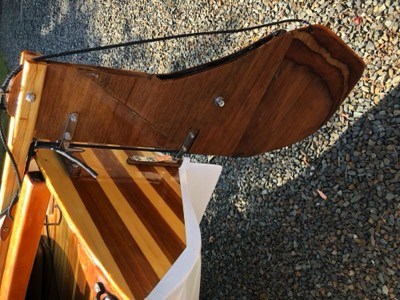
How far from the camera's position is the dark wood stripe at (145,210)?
1438 mm

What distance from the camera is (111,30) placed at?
4004mm

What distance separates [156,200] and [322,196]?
850 mm

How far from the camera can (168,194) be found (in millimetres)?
1706

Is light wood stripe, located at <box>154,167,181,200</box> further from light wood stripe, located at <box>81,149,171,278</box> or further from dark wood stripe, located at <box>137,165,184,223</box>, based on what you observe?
light wood stripe, located at <box>81,149,171,278</box>

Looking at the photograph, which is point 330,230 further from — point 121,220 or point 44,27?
point 44,27

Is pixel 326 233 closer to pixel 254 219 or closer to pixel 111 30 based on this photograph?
pixel 254 219

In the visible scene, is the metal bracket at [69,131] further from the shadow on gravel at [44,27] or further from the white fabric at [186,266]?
the shadow on gravel at [44,27]

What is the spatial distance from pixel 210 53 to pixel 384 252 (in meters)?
1.59

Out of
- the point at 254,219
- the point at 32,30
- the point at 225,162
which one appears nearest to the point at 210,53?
the point at 225,162

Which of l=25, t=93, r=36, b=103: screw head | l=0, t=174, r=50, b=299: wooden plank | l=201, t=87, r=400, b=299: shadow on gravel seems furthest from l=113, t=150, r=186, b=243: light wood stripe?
l=201, t=87, r=400, b=299: shadow on gravel

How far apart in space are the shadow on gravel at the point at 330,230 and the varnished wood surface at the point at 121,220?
682 mm

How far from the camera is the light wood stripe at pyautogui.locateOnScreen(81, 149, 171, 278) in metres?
1.36

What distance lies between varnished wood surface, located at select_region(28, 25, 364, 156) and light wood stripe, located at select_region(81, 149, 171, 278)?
0.73ft

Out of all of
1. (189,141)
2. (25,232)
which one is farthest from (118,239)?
(189,141)
